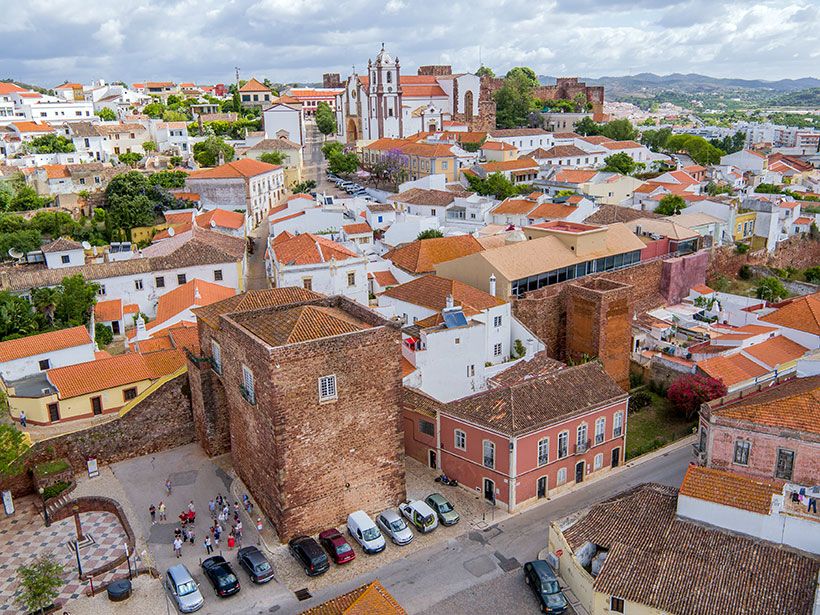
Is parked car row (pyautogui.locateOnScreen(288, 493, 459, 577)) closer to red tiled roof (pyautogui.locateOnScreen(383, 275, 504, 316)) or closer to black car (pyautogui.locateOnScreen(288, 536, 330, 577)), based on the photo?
black car (pyautogui.locateOnScreen(288, 536, 330, 577))

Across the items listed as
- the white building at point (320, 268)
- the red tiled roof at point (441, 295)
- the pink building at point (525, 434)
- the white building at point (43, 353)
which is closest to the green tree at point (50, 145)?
the white building at point (320, 268)

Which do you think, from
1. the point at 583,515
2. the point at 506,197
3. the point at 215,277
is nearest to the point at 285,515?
the point at 583,515

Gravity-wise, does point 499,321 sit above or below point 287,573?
above

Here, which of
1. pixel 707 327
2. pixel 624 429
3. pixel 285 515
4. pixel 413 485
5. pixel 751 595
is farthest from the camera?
pixel 707 327

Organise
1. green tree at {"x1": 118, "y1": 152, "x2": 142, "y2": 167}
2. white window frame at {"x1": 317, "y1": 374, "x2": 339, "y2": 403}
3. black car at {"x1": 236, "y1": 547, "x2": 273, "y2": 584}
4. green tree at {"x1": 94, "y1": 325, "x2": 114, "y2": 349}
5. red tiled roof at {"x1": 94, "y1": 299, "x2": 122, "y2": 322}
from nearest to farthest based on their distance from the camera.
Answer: black car at {"x1": 236, "y1": 547, "x2": 273, "y2": 584} → white window frame at {"x1": 317, "y1": 374, "x2": 339, "y2": 403} → green tree at {"x1": 94, "y1": 325, "x2": 114, "y2": 349} → red tiled roof at {"x1": 94, "y1": 299, "x2": 122, "y2": 322} → green tree at {"x1": 118, "y1": 152, "x2": 142, "y2": 167}

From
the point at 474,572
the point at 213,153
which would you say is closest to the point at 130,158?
the point at 213,153

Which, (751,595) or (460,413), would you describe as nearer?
(751,595)

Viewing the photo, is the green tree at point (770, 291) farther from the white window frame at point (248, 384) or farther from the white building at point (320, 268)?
the white window frame at point (248, 384)

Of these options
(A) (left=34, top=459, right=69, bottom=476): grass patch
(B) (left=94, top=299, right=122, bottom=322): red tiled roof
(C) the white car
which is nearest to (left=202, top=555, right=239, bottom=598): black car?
(C) the white car

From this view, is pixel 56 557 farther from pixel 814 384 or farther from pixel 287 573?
pixel 814 384
